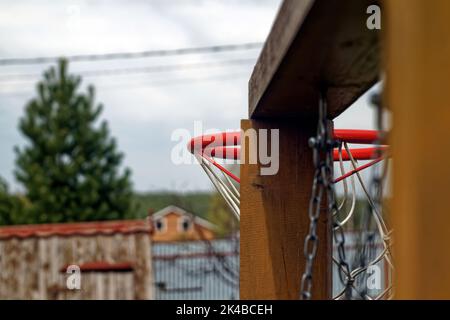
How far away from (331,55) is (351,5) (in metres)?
0.21

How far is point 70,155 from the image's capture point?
20.5m

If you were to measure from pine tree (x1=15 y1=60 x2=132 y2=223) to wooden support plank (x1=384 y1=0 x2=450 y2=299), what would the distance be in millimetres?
19010

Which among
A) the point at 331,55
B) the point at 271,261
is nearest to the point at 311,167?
the point at 271,261

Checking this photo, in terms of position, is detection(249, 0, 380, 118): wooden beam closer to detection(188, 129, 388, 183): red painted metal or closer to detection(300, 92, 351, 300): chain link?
detection(300, 92, 351, 300): chain link

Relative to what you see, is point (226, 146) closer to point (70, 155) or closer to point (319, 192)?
point (319, 192)

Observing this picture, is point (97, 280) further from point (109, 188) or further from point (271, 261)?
point (109, 188)

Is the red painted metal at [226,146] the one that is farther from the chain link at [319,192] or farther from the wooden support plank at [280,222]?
the chain link at [319,192]

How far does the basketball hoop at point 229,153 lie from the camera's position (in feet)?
7.79

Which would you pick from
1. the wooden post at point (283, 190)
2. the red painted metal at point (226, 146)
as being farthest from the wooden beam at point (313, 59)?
the red painted metal at point (226, 146)

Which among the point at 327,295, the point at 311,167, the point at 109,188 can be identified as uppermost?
the point at 109,188

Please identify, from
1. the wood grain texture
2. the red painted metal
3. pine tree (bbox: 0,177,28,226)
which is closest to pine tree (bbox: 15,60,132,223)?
pine tree (bbox: 0,177,28,226)

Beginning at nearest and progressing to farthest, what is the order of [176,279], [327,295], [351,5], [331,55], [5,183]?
[351,5] < [331,55] < [327,295] < [176,279] < [5,183]

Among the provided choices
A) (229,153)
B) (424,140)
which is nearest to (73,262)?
(229,153)

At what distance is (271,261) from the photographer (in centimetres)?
175
